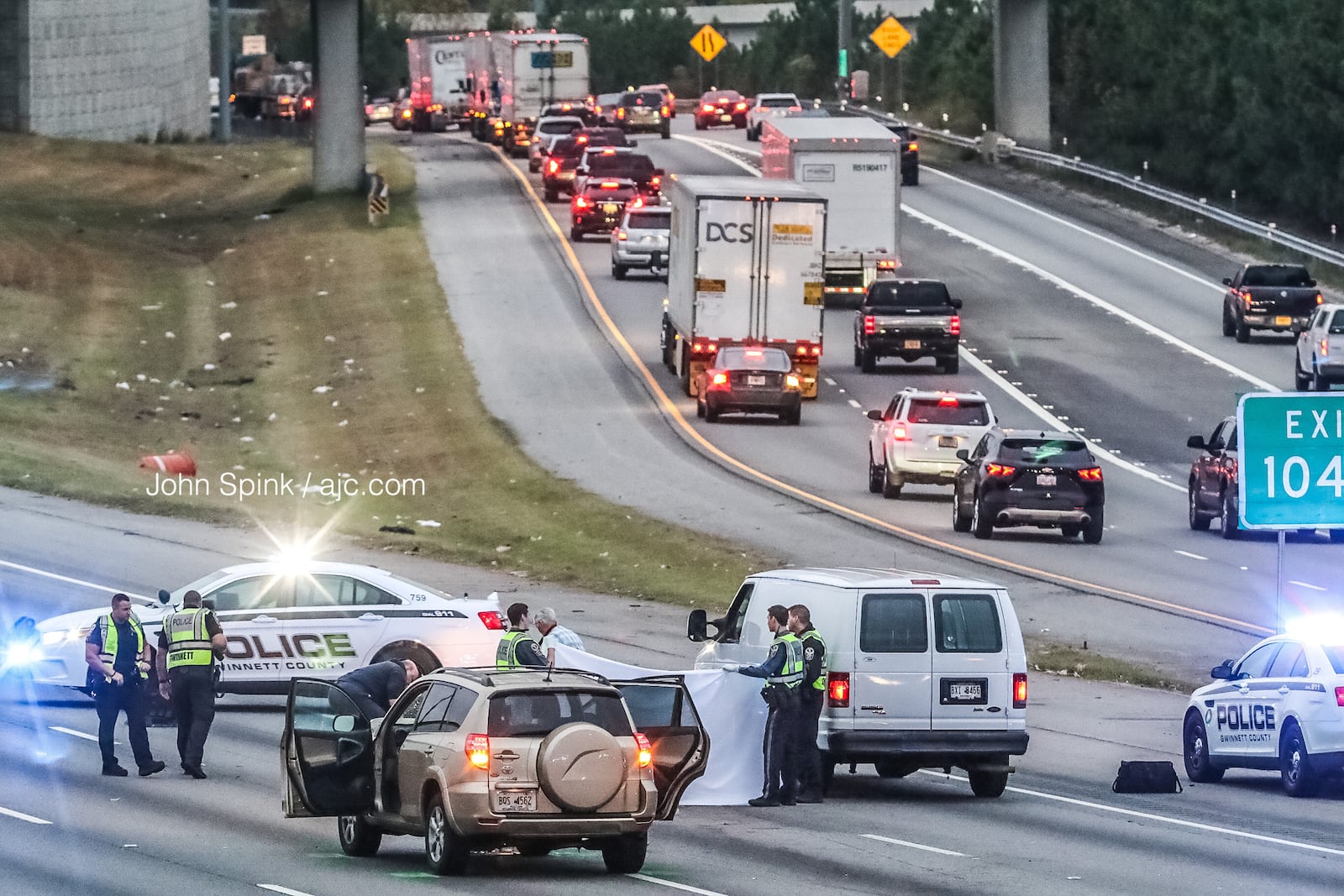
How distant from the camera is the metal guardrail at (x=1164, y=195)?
6406cm

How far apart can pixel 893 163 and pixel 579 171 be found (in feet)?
55.6

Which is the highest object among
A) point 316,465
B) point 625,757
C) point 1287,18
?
point 1287,18

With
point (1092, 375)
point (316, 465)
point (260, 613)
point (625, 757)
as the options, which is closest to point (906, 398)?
point (316, 465)

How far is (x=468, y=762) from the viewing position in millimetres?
14953

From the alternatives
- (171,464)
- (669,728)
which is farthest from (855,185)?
(669,728)

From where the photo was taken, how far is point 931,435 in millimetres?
38031

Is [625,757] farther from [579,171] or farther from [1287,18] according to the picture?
[1287,18]

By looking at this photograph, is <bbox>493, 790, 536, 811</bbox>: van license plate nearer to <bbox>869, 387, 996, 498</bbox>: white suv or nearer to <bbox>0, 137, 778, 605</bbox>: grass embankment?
<bbox>0, 137, 778, 605</bbox>: grass embankment

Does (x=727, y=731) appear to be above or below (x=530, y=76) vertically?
below

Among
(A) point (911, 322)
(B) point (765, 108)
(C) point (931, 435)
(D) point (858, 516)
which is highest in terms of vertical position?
(B) point (765, 108)

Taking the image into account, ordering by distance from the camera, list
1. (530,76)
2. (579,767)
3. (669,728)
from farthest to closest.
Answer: (530,76), (669,728), (579,767)

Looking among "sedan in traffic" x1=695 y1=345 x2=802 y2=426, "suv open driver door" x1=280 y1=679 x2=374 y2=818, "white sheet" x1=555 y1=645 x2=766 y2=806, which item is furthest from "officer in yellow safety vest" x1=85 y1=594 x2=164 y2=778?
"sedan in traffic" x1=695 y1=345 x2=802 y2=426

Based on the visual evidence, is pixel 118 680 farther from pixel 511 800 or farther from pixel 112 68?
pixel 112 68

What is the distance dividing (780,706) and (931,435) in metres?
20.1
